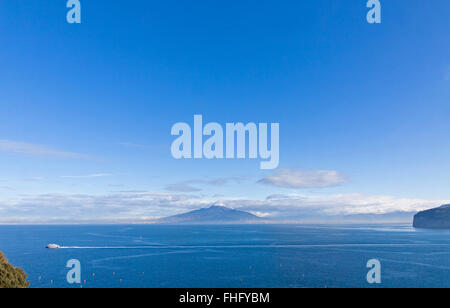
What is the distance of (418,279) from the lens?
89875 mm

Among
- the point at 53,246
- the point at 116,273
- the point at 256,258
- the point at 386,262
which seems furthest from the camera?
the point at 53,246

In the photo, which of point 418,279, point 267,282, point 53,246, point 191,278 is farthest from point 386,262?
point 53,246

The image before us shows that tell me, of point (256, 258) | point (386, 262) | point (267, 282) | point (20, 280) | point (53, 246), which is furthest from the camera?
point (53, 246)

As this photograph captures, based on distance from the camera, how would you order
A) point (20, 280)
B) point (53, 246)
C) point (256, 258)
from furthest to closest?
point (53, 246) → point (256, 258) → point (20, 280)

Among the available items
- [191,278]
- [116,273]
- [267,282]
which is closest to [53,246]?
[116,273]

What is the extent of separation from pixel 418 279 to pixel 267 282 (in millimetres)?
50527

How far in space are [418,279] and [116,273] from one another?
104818 mm

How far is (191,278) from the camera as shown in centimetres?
9244
